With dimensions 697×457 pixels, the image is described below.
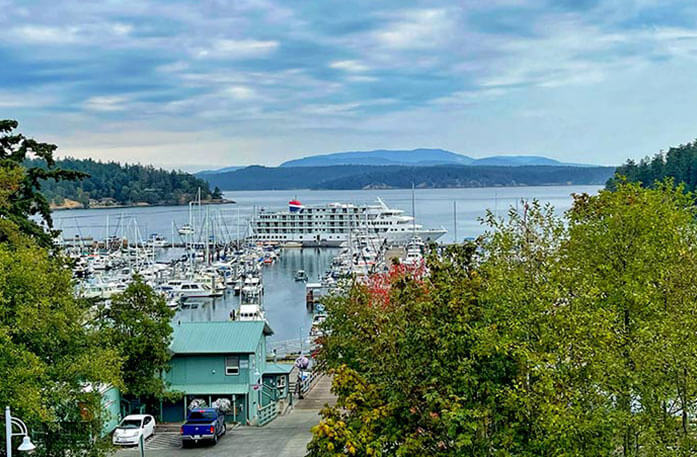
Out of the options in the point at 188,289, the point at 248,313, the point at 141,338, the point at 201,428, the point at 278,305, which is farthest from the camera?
the point at 188,289

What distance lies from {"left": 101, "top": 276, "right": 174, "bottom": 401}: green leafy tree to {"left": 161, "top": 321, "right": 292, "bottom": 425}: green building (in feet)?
2.39

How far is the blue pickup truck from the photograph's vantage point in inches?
814

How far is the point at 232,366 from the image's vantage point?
25281mm

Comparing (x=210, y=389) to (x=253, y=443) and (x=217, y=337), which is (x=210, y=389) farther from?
(x=253, y=443)

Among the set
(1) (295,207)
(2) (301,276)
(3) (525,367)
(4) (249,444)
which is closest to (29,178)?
(4) (249,444)

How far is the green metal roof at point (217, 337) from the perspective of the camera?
25.1 metres

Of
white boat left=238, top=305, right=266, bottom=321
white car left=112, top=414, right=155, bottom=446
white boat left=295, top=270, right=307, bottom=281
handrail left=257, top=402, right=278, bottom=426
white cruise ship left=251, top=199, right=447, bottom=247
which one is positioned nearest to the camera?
white car left=112, top=414, right=155, bottom=446

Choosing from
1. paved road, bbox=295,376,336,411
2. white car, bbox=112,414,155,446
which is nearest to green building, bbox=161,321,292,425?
paved road, bbox=295,376,336,411

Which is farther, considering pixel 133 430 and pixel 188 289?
pixel 188 289

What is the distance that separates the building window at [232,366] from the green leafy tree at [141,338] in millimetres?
1912

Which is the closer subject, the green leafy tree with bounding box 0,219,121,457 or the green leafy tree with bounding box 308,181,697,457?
the green leafy tree with bounding box 308,181,697,457

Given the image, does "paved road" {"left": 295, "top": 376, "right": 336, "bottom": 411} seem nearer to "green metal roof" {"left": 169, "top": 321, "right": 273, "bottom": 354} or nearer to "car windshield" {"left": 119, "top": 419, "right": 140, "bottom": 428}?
"green metal roof" {"left": 169, "top": 321, "right": 273, "bottom": 354}

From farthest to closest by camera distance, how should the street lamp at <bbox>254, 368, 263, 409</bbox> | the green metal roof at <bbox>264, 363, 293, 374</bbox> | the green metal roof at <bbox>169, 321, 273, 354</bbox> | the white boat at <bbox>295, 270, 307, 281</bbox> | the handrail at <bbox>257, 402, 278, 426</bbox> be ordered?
1. the white boat at <bbox>295, 270, 307, 281</bbox>
2. the green metal roof at <bbox>264, 363, 293, 374</bbox>
3. the street lamp at <bbox>254, 368, 263, 409</bbox>
4. the green metal roof at <bbox>169, 321, 273, 354</bbox>
5. the handrail at <bbox>257, 402, 278, 426</bbox>

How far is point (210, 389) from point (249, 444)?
433 centimetres
